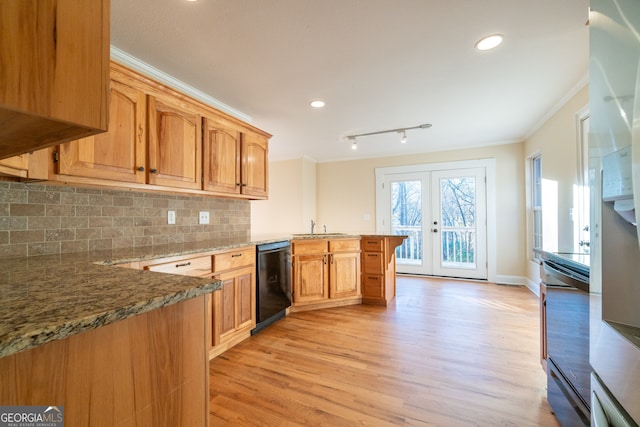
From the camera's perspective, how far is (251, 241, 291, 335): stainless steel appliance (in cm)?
258

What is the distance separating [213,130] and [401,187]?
365 cm

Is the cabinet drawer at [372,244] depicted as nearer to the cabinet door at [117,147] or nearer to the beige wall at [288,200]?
the beige wall at [288,200]

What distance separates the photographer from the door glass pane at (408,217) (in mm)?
4918

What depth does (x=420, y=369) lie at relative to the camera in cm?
194

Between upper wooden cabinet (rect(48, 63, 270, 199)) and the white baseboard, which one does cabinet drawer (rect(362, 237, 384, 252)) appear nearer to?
upper wooden cabinet (rect(48, 63, 270, 199))

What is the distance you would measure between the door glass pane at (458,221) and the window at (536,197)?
787 mm

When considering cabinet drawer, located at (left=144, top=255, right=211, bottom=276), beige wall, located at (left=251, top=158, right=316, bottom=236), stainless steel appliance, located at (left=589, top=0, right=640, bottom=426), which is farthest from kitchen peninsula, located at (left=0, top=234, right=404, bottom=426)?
beige wall, located at (left=251, top=158, right=316, bottom=236)

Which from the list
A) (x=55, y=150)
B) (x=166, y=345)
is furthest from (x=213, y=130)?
(x=166, y=345)

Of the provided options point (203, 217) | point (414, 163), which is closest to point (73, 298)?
point (203, 217)

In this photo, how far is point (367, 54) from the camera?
6.48 feet

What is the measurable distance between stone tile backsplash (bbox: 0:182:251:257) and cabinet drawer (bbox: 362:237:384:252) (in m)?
1.84

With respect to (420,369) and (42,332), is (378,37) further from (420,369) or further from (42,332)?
(420,369)

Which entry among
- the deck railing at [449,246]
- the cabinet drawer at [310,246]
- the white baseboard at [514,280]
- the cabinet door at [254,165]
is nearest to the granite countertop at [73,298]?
the cabinet door at [254,165]

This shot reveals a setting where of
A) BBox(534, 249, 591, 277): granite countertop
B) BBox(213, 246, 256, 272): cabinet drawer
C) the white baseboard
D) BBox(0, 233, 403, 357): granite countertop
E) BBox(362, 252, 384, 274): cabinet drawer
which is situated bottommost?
the white baseboard
